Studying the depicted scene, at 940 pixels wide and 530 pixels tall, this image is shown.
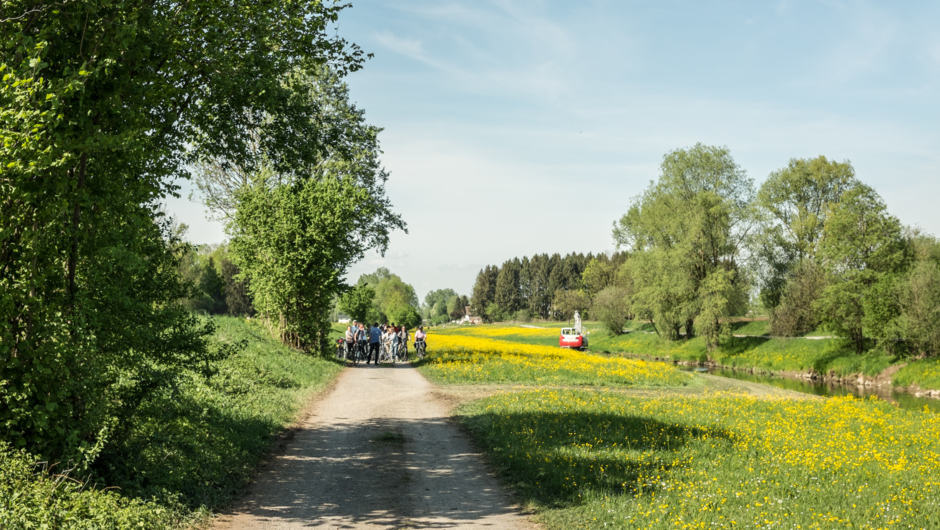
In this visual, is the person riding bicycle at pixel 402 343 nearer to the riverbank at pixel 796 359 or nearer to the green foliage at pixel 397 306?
the riverbank at pixel 796 359

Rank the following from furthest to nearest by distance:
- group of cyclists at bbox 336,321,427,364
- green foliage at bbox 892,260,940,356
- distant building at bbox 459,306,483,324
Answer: distant building at bbox 459,306,483,324 < green foliage at bbox 892,260,940,356 < group of cyclists at bbox 336,321,427,364

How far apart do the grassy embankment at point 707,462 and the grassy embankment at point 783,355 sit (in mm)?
19249

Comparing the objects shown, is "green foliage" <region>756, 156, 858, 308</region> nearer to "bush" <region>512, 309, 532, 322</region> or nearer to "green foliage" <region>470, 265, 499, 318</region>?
"bush" <region>512, 309, 532, 322</region>

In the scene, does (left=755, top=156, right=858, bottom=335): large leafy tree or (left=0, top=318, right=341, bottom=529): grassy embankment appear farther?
(left=755, top=156, right=858, bottom=335): large leafy tree

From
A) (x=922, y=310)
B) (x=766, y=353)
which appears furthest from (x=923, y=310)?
(x=766, y=353)

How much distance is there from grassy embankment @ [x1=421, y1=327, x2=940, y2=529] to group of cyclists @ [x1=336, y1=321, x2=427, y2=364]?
45.2ft

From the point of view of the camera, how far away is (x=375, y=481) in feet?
30.5

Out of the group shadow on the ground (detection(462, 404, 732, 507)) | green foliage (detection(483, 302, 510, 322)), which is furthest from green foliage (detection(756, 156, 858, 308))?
green foliage (detection(483, 302, 510, 322))

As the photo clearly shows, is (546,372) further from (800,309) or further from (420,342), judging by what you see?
(800,309)

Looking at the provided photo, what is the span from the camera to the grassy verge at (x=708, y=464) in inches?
310

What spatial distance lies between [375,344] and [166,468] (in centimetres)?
2241

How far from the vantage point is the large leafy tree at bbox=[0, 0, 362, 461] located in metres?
6.52

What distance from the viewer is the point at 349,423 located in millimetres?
14055

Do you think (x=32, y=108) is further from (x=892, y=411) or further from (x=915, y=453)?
(x=892, y=411)
